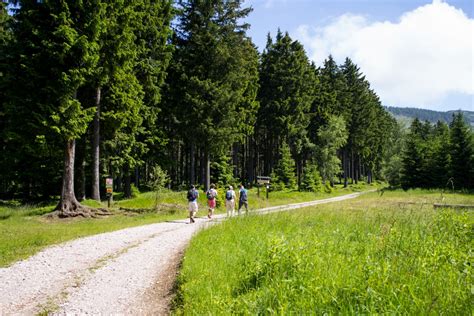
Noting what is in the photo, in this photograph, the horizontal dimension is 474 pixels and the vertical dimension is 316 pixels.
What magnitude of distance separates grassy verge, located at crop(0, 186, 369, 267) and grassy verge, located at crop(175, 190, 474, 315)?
603 cm

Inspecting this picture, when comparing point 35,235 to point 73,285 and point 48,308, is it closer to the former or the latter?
point 73,285

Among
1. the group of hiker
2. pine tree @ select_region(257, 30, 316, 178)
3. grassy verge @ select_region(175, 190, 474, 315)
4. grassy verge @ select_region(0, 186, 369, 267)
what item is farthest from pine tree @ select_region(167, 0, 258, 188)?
grassy verge @ select_region(175, 190, 474, 315)

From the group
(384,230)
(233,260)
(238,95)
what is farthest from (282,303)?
(238,95)

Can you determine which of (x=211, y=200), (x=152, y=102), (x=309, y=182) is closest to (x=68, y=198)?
(x=211, y=200)

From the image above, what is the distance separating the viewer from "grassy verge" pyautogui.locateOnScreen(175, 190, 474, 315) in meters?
4.21

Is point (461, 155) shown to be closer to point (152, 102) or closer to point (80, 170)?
point (152, 102)

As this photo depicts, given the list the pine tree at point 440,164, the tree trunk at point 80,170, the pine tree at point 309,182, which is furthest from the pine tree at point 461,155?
the tree trunk at point 80,170

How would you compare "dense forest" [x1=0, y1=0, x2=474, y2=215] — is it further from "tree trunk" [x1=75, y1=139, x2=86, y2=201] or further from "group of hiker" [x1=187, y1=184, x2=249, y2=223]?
"group of hiker" [x1=187, y1=184, x2=249, y2=223]

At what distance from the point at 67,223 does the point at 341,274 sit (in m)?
15.1

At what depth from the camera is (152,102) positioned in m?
30.2

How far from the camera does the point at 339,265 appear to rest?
5.91 metres

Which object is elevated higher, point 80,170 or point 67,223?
point 80,170

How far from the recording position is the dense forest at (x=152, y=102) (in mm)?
A: 18422

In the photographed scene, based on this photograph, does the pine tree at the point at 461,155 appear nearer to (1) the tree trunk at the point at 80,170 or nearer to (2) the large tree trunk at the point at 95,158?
(2) the large tree trunk at the point at 95,158
